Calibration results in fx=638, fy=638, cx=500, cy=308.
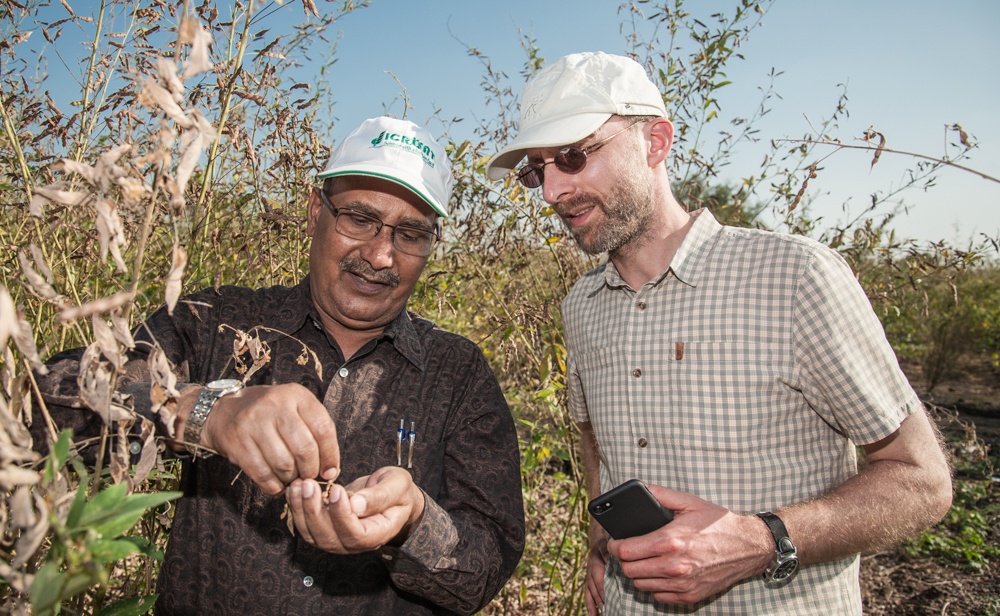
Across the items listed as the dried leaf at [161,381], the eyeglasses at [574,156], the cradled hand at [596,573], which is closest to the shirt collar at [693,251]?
the eyeglasses at [574,156]

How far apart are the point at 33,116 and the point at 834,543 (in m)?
2.44

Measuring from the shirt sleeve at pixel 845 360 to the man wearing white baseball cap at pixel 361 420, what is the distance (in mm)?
816

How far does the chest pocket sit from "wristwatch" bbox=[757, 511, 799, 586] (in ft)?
0.70

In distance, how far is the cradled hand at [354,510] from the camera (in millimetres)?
1101

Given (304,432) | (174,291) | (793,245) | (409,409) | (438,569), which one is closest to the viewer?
(174,291)

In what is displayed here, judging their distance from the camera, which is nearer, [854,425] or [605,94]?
[854,425]

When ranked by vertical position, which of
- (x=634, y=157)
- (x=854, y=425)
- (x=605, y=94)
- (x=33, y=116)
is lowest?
(x=854, y=425)

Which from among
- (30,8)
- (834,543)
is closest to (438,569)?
(834,543)

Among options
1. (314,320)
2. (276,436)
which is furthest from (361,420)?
(276,436)

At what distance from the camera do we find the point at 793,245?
1665mm

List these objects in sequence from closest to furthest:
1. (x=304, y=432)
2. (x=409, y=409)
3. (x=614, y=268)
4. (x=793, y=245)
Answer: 1. (x=304, y=432)
2. (x=793, y=245)
3. (x=409, y=409)
4. (x=614, y=268)

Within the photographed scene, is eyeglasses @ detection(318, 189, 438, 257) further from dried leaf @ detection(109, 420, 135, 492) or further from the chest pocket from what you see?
dried leaf @ detection(109, 420, 135, 492)

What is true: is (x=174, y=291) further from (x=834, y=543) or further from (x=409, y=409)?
(x=834, y=543)

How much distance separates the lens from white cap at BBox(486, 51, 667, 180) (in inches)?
73.9
